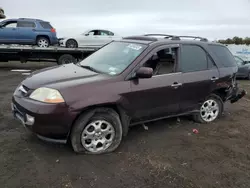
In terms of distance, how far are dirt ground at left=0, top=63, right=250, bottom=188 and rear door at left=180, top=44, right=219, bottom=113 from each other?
61 centimetres

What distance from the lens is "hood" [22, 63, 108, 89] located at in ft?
12.0

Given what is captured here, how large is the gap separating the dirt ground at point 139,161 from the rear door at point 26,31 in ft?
30.8

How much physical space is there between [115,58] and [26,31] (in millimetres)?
10406

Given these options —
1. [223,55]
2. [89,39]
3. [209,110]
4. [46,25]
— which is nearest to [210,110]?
[209,110]

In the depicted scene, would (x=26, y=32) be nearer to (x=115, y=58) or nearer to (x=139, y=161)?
(x=115, y=58)

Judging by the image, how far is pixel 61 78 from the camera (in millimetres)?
3844

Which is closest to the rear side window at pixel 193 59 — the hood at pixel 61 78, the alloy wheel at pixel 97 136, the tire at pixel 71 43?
the hood at pixel 61 78

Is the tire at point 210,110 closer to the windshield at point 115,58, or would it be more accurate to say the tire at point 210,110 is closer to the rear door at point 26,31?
the windshield at point 115,58

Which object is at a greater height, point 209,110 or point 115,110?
point 115,110

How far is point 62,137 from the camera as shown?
3.54 meters

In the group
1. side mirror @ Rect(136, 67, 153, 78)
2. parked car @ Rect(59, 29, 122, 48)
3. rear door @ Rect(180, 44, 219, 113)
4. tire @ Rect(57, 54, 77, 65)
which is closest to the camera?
side mirror @ Rect(136, 67, 153, 78)

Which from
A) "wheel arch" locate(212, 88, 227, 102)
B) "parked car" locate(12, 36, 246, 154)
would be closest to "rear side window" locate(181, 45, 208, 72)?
"parked car" locate(12, 36, 246, 154)

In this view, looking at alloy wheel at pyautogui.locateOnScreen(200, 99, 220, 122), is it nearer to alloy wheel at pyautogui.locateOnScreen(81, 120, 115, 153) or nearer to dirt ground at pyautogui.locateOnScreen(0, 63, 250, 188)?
dirt ground at pyautogui.locateOnScreen(0, 63, 250, 188)

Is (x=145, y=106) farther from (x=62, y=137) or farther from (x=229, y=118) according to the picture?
(x=229, y=118)
